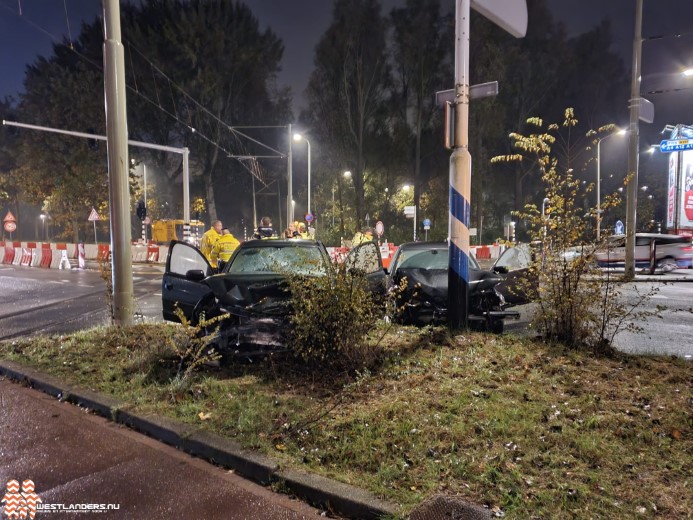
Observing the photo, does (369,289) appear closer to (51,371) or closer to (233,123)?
(51,371)

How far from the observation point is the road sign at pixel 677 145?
25.6m

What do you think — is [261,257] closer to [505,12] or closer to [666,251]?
[505,12]

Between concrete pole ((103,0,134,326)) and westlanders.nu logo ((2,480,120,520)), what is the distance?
4400 millimetres

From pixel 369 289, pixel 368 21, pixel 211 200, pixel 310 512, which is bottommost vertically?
pixel 310 512

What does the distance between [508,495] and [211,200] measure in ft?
125

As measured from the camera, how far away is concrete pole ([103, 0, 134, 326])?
730cm

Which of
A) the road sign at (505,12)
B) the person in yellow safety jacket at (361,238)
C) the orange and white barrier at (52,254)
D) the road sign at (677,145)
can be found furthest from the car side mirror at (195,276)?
the road sign at (677,145)

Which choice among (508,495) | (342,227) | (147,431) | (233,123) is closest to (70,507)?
(147,431)

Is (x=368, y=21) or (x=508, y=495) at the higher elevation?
(x=368, y=21)

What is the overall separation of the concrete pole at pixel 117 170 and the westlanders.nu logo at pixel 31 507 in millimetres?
4400

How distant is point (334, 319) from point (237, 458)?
175cm

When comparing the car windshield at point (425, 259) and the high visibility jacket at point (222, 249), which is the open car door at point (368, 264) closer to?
the car windshield at point (425, 259)

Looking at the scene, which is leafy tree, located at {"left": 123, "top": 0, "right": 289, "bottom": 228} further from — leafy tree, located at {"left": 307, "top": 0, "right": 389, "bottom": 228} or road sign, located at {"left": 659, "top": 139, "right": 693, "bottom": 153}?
road sign, located at {"left": 659, "top": 139, "right": 693, "bottom": 153}

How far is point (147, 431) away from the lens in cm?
430
